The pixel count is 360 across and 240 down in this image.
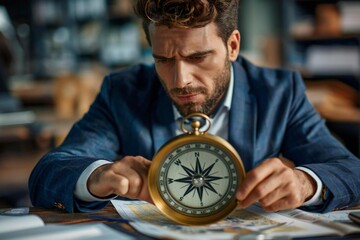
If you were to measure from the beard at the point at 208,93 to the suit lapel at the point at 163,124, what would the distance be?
2.0 inches

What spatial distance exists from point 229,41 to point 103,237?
862mm

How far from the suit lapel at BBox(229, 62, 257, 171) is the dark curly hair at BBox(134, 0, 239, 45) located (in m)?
0.20

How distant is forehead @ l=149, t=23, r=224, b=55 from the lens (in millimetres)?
1555

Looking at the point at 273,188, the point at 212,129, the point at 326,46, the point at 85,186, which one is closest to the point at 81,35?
the point at 326,46

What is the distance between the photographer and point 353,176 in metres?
1.49

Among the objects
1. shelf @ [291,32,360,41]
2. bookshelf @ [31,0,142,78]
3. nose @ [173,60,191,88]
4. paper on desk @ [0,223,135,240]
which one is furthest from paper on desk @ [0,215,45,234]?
bookshelf @ [31,0,142,78]

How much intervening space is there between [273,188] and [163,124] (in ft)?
2.15

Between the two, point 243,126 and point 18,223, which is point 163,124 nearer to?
point 243,126

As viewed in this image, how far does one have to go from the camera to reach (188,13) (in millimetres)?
1560

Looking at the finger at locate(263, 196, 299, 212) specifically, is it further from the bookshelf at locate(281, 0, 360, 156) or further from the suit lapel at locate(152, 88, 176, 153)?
the bookshelf at locate(281, 0, 360, 156)

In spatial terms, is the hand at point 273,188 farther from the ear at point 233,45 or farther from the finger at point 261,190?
the ear at point 233,45

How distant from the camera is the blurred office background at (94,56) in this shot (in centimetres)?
342

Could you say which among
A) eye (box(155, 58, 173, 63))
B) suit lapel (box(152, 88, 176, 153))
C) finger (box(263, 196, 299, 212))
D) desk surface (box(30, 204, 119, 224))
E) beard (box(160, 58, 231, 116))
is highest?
eye (box(155, 58, 173, 63))

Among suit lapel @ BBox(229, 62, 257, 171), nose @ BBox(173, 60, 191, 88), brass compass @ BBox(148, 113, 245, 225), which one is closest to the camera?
brass compass @ BBox(148, 113, 245, 225)
